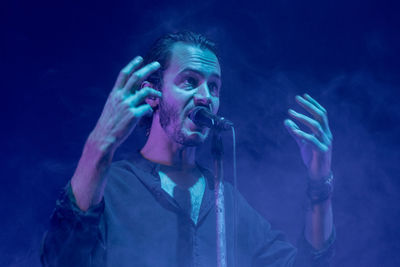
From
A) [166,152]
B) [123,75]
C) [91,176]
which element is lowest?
[166,152]

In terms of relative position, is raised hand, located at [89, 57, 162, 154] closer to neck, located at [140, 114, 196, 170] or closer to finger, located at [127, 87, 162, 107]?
finger, located at [127, 87, 162, 107]

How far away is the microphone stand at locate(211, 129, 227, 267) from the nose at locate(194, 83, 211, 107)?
352mm

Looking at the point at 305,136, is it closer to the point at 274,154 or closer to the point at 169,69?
the point at 169,69

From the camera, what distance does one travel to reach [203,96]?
202 cm

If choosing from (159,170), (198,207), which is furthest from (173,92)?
(198,207)

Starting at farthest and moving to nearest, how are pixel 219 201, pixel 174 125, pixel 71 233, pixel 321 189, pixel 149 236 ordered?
pixel 174 125 → pixel 321 189 → pixel 149 236 → pixel 219 201 → pixel 71 233

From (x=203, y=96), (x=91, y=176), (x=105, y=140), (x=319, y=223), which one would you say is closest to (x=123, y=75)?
(x=105, y=140)

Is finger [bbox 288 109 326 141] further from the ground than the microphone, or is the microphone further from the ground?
finger [bbox 288 109 326 141]

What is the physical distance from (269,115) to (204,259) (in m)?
1.53

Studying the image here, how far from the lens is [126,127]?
4.68 feet

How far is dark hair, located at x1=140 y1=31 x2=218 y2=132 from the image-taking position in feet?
7.39

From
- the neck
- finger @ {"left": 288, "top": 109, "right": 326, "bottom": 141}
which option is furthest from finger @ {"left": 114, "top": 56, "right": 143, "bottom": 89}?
finger @ {"left": 288, "top": 109, "right": 326, "bottom": 141}

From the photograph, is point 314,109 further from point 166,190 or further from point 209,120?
point 166,190

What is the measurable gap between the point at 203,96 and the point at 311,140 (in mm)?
633
